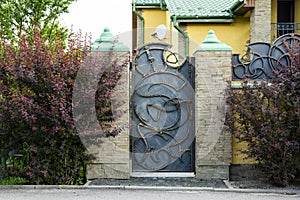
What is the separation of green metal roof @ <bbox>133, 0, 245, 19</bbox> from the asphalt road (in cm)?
652

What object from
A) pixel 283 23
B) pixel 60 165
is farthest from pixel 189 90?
pixel 283 23

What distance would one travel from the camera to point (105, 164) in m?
8.95

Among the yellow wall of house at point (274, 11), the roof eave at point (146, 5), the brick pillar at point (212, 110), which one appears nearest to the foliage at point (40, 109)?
the brick pillar at point (212, 110)

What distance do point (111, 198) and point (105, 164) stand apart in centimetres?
154

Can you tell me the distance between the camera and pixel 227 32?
1363 centimetres

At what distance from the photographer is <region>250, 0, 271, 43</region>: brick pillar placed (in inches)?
514

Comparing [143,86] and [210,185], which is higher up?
[143,86]

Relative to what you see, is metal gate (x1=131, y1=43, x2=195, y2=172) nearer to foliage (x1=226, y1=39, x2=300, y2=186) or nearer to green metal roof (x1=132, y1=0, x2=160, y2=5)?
foliage (x1=226, y1=39, x2=300, y2=186)

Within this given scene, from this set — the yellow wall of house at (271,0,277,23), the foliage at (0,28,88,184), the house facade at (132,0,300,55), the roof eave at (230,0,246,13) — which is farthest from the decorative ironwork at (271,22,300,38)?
the foliage at (0,28,88,184)

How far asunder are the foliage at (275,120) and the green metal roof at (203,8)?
4.96 metres

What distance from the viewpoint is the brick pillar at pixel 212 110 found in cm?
898

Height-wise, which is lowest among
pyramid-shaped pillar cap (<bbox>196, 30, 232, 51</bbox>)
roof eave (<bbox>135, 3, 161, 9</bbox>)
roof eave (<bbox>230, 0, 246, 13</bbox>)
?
pyramid-shaped pillar cap (<bbox>196, 30, 232, 51</bbox>)

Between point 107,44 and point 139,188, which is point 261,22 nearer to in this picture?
point 107,44

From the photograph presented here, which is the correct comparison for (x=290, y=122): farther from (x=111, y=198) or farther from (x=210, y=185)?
(x=111, y=198)
